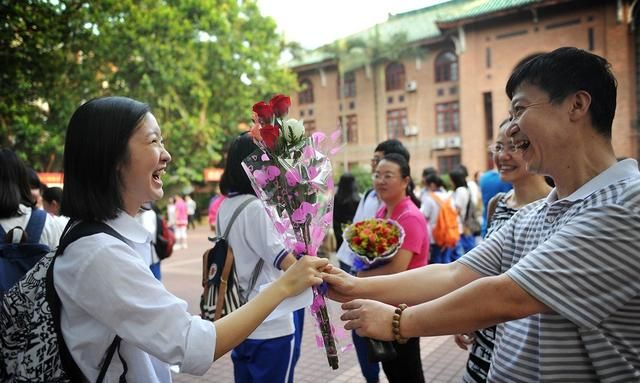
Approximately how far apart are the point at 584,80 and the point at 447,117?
989 inches

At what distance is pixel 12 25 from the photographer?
655 centimetres

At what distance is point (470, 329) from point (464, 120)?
78.7 feet

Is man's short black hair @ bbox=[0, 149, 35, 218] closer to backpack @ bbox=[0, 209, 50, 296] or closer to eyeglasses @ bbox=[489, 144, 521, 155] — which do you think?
backpack @ bbox=[0, 209, 50, 296]

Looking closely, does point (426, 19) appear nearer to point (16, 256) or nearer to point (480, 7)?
point (480, 7)

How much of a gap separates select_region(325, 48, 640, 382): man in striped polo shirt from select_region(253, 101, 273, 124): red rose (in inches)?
33.7

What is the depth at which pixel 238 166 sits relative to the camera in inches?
117

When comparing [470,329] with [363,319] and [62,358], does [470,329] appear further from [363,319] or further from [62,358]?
[62,358]

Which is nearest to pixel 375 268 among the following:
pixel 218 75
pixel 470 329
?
pixel 470 329

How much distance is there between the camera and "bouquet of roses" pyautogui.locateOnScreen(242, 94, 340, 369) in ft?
6.23

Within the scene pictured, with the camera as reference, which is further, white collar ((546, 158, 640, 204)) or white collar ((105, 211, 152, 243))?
white collar ((105, 211, 152, 243))

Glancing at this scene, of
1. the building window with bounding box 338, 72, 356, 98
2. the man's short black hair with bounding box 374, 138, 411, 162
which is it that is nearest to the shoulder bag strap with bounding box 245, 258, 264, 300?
the man's short black hair with bounding box 374, 138, 411, 162

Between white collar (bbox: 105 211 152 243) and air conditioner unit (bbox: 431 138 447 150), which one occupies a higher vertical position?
air conditioner unit (bbox: 431 138 447 150)

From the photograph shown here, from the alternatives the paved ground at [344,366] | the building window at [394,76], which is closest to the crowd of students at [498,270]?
the paved ground at [344,366]

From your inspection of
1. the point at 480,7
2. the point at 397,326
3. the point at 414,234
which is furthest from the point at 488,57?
the point at 397,326
